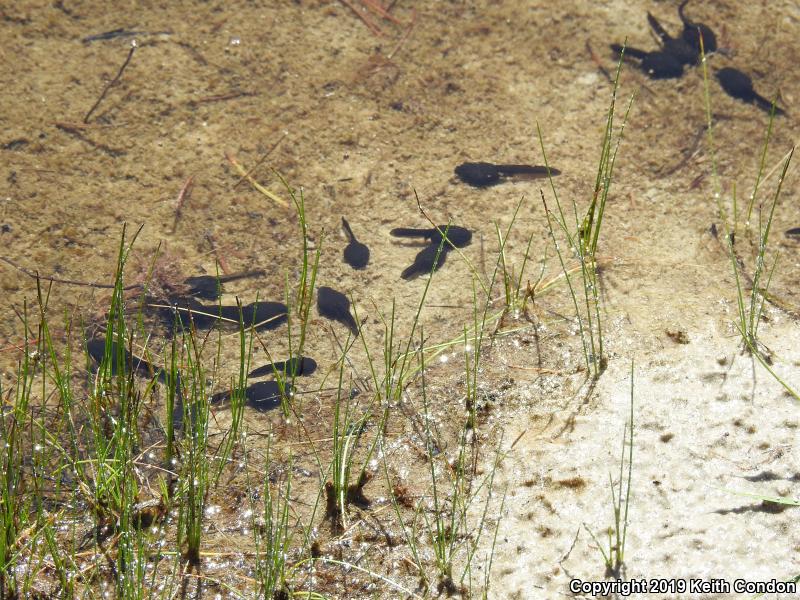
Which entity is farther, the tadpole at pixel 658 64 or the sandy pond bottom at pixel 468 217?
the tadpole at pixel 658 64

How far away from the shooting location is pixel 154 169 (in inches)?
141

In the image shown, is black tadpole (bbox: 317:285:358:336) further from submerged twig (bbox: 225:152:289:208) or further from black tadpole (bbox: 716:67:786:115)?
black tadpole (bbox: 716:67:786:115)

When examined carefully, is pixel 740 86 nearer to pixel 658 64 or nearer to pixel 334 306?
pixel 658 64

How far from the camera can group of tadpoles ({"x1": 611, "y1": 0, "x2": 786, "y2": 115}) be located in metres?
3.94

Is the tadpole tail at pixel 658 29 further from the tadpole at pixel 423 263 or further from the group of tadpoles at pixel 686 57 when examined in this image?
the tadpole at pixel 423 263

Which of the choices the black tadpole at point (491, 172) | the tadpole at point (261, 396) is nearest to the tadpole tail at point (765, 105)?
the black tadpole at point (491, 172)

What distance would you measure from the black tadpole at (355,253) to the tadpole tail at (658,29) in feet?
6.93

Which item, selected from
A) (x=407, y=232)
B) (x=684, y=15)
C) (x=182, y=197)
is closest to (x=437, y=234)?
(x=407, y=232)

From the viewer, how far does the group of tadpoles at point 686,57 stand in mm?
3941

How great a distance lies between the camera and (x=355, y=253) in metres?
3.29

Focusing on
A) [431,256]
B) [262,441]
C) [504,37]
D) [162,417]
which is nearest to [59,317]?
[162,417]

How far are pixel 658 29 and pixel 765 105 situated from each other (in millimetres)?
737

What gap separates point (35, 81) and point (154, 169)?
897 mm

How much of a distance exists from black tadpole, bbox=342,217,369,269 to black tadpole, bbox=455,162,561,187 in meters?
0.60
